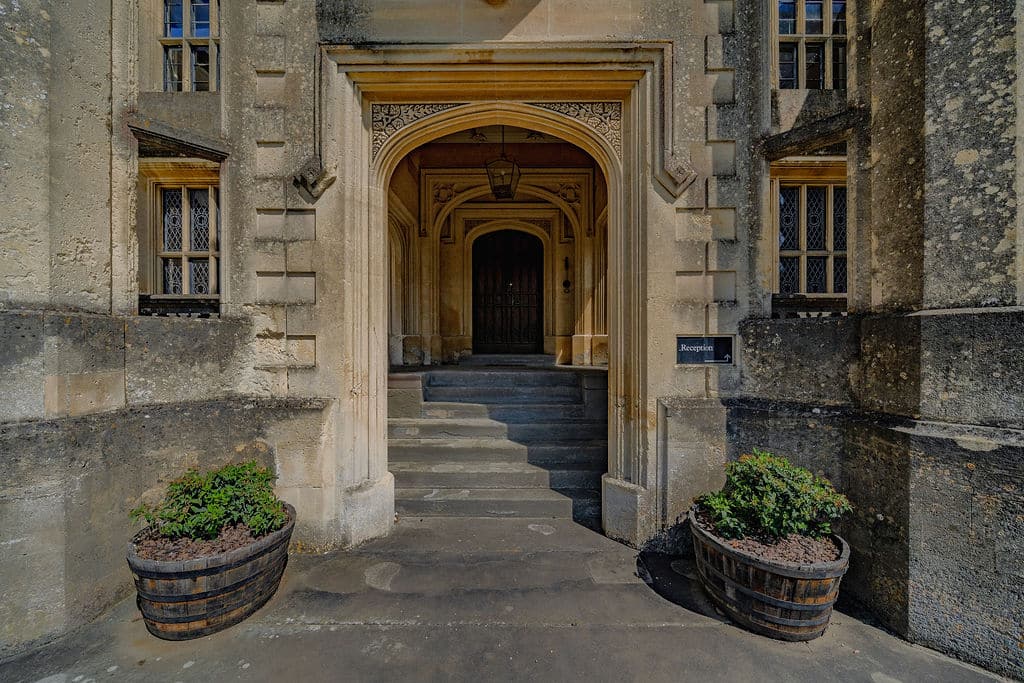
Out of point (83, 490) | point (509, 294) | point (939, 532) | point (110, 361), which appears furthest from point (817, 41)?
point (83, 490)

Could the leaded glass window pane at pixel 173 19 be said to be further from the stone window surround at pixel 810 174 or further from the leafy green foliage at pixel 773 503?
the leafy green foliage at pixel 773 503

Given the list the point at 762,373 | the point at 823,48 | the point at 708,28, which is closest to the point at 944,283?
the point at 762,373

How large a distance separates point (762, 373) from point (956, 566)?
1.63 m

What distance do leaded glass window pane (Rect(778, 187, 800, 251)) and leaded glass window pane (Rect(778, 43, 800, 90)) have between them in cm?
123

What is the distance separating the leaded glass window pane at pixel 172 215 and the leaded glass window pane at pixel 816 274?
871cm

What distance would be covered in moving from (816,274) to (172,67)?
8.68 m

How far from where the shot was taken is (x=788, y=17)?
4750mm

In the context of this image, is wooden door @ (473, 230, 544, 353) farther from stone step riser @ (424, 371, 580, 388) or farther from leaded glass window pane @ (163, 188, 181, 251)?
leaded glass window pane @ (163, 188, 181, 251)

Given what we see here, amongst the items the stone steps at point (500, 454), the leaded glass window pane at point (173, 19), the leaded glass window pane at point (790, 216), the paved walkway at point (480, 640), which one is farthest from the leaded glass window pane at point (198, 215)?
the leaded glass window pane at point (790, 216)

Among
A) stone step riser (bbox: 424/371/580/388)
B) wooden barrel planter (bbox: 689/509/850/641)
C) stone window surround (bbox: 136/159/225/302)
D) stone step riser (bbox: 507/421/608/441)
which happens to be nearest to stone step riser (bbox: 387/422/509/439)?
stone step riser (bbox: 507/421/608/441)

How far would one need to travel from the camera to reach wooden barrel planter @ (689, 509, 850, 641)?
8.29 ft

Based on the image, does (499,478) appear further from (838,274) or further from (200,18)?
(200,18)

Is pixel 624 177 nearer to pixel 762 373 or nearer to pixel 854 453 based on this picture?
pixel 762 373

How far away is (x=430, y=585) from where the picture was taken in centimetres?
314
